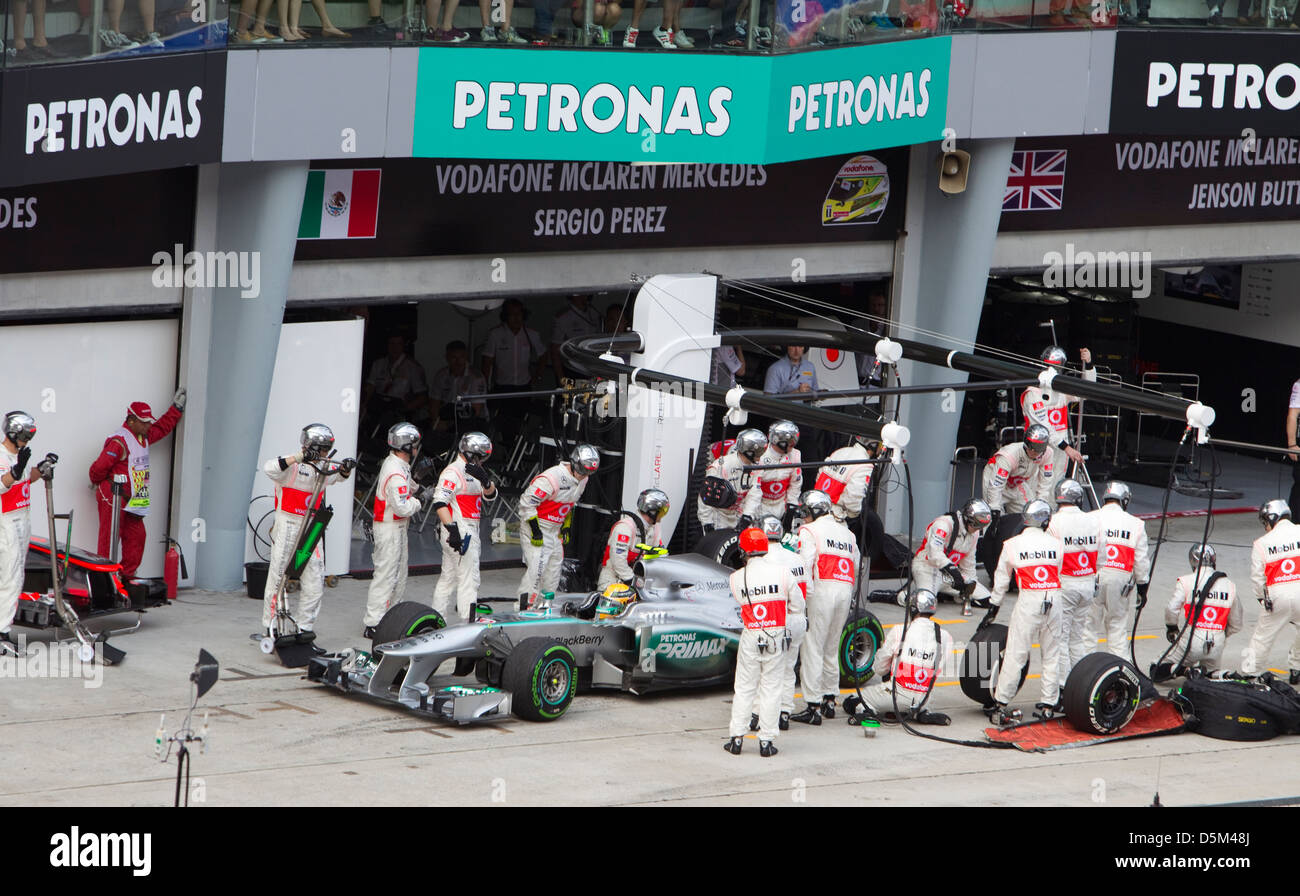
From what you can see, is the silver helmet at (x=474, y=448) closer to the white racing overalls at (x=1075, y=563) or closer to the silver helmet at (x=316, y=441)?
the silver helmet at (x=316, y=441)

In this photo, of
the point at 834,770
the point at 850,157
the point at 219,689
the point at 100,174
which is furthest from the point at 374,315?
the point at 834,770

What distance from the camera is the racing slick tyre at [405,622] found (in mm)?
15000

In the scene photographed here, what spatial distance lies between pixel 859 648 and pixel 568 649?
2.66 metres

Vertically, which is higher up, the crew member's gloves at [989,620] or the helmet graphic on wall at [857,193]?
the helmet graphic on wall at [857,193]

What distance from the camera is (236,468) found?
17.6 meters

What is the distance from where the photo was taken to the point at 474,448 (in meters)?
16.3

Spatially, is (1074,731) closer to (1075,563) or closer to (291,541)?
(1075,563)

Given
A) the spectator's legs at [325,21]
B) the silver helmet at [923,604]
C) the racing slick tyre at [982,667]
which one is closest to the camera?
the silver helmet at [923,604]

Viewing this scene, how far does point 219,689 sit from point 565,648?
268 cm

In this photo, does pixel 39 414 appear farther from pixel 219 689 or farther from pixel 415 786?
pixel 415 786

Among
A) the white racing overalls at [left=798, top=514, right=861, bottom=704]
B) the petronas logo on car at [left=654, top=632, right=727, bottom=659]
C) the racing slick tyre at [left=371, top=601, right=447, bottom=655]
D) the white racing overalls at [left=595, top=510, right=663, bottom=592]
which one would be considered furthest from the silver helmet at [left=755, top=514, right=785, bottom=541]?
the racing slick tyre at [left=371, top=601, right=447, bottom=655]

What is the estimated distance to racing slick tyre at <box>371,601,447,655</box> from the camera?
15.0 m

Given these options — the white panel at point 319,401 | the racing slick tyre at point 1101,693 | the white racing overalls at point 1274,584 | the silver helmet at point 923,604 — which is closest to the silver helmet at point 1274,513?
the white racing overalls at point 1274,584

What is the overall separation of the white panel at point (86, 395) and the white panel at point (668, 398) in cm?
433
